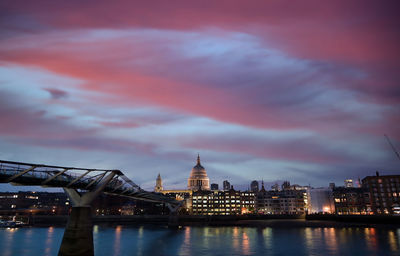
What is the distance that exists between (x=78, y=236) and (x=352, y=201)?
184695 mm

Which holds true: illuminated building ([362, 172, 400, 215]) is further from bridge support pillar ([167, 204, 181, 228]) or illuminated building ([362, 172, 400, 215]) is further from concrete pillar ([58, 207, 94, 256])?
concrete pillar ([58, 207, 94, 256])

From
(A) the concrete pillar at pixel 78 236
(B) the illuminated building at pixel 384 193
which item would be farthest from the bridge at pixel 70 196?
(B) the illuminated building at pixel 384 193

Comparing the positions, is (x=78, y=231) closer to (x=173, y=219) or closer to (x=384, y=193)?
(x=173, y=219)

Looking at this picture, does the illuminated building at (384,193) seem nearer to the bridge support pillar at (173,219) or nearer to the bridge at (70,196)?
the bridge support pillar at (173,219)

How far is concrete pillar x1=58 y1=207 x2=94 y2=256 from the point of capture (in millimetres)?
43312

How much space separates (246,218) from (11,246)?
145029mm

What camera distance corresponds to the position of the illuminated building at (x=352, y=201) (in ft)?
605

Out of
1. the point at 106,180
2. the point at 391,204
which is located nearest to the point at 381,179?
the point at 391,204

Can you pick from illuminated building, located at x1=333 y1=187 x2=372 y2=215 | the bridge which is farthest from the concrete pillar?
illuminated building, located at x1=333 y1=187 x2=372 y2=215

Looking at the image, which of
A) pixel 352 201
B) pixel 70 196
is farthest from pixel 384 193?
pixel 70 196

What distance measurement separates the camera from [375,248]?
65812 mm

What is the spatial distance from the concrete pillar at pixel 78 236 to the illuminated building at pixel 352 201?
181 meters

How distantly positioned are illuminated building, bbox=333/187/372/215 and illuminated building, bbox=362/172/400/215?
8675mm

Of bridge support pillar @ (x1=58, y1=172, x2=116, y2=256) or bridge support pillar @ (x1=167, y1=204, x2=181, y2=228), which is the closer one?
bridge support pillar @ (x1=58, y1=172, x2=116, y2=256)
